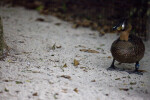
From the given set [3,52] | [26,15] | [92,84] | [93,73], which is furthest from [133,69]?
[26,15]

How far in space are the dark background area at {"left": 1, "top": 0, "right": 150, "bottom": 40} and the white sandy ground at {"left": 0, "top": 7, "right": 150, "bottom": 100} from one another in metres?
0.78

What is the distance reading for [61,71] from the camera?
12.2 ft

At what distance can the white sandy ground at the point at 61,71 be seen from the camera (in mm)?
3068

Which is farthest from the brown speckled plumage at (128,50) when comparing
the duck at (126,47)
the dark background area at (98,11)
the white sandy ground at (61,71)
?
the dark background area at (98,11)

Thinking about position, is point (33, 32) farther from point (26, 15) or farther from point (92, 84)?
point (92, 84)

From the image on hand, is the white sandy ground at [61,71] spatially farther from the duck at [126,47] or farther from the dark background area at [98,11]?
the dark background area at [98,11]

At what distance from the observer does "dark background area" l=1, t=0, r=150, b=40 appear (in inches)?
242

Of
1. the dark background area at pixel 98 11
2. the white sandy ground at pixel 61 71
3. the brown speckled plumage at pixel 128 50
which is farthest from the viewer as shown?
the dark background area at pixel 98 11

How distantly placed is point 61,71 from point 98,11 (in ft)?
12.9

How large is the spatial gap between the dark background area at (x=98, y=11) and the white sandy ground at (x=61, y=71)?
2.57 feet

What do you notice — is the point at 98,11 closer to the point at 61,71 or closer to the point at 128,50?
the point at 128,50

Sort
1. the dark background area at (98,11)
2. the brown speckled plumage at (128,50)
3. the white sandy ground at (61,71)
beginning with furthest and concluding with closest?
the dark background area at (98,11) → the brown speckled plumage at (128,50) → the white sandy ground at (61,71)

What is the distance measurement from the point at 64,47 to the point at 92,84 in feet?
5.78

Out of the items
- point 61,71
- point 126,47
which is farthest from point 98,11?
point 61,71
